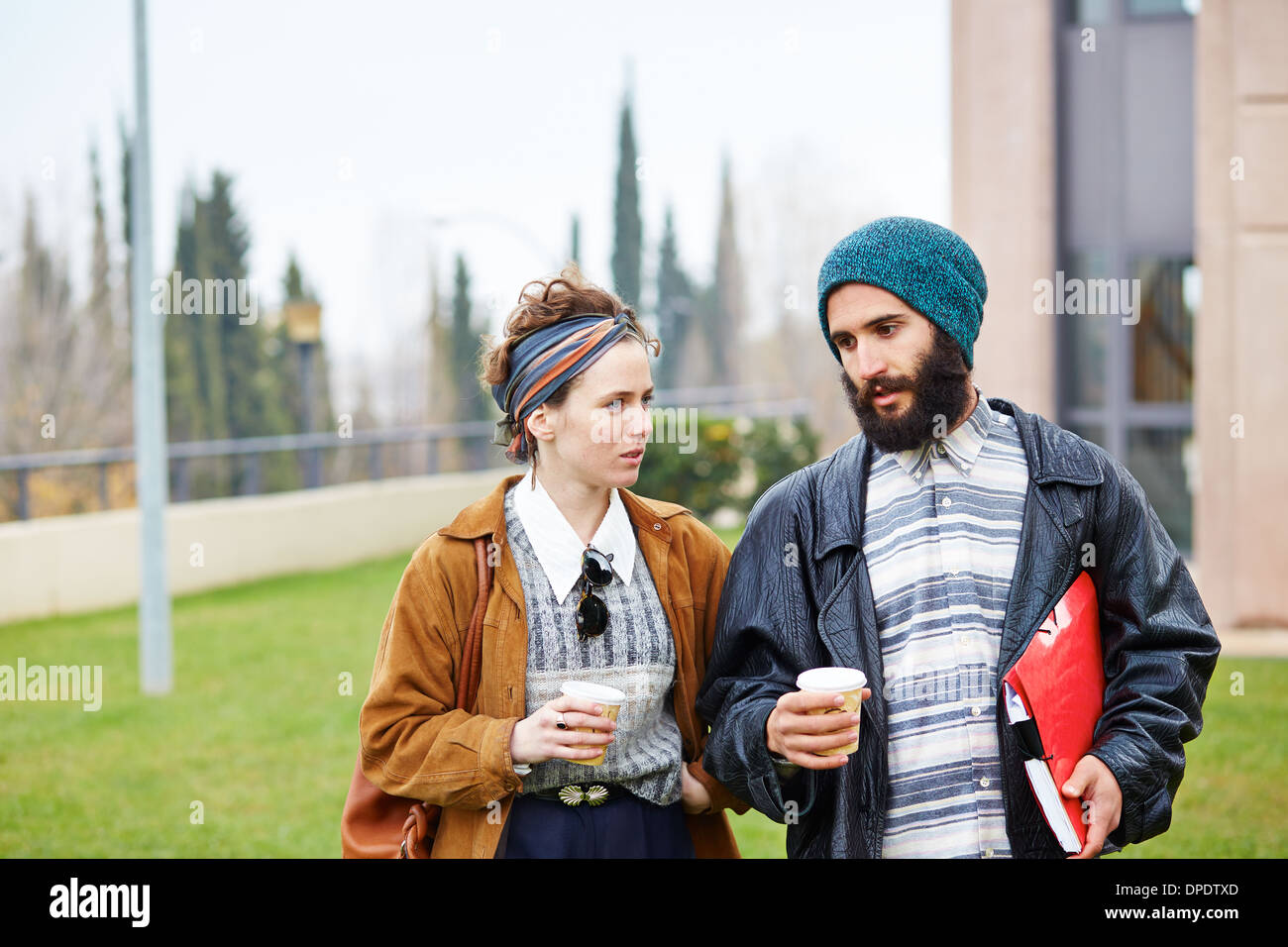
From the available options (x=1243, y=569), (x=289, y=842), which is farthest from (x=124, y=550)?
(x=1243, y=569)

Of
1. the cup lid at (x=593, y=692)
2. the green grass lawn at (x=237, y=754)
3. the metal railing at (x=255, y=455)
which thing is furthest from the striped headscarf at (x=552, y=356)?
the metal railing at (x=255, y=455)

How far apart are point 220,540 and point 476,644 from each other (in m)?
12.3

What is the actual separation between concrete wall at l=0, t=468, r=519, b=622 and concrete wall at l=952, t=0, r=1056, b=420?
753cm

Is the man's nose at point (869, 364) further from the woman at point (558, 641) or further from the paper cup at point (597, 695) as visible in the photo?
the paper cup at point (597, 695)

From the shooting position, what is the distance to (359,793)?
8.68 ft

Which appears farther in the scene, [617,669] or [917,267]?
[617,669]

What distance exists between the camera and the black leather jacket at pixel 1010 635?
7.53ft

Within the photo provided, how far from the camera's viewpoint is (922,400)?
237cm

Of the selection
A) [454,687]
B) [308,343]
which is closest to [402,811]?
[454,687]

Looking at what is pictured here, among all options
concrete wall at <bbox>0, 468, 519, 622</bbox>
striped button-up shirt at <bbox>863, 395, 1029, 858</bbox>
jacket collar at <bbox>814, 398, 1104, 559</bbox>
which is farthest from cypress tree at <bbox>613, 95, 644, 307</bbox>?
striped button-up shirt at <bbox>863, 395, 1029, 858</bbox>

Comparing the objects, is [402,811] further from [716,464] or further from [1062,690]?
[716,464]

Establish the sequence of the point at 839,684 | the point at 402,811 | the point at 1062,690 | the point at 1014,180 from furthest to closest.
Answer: the point at 1014,180 → the point at 402,811 → the point at 1062,690 → the point at 839,684

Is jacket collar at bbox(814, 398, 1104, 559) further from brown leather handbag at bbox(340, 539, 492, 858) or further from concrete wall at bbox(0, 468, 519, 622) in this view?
concrete wall at bbox(0, 468, 519, 622)
